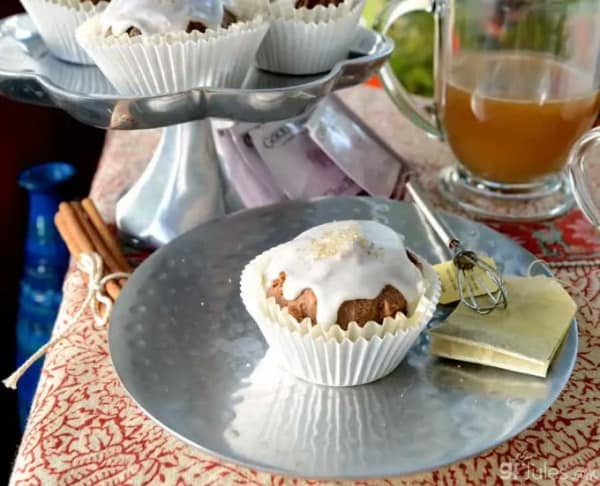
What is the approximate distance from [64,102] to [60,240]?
1.35 ft

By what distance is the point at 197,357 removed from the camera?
659 millimetres

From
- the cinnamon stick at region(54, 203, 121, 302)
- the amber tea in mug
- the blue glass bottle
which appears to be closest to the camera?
the cinnamon stick at region(54, 203, 121, 302)

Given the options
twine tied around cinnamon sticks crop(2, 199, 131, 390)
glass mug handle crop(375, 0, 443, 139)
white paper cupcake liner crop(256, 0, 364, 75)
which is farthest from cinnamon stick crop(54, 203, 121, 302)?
glass mug handle crop(375, 0, 443, 139)

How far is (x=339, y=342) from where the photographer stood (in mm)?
607

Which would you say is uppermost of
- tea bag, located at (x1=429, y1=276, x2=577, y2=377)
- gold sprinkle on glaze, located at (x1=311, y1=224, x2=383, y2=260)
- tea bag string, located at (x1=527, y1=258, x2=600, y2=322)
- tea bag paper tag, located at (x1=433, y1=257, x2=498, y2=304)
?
gold sprinkle on glaze, located at (x1=311, y1=224, x2=383, y2=260)

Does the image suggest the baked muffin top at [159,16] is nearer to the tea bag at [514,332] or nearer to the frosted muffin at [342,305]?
the frosted muffin at [342,305]

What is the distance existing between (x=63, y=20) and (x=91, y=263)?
0.89ft

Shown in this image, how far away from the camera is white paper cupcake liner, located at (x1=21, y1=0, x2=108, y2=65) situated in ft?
2.83

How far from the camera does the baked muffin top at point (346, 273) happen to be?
2.02ft

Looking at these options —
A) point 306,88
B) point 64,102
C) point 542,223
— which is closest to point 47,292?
point 64,102

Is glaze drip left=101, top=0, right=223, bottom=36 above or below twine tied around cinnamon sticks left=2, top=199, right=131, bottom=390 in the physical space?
above

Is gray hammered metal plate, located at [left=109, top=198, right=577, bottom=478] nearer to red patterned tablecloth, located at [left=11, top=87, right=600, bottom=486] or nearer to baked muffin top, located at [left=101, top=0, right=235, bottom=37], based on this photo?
red patterned tablecloth, located at [left=11, top=87, right=600, bottom=486]

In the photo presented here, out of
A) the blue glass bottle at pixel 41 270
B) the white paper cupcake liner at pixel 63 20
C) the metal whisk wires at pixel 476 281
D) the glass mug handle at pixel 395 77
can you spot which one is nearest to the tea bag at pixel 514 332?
the metal whisk wires at pixel 476 281

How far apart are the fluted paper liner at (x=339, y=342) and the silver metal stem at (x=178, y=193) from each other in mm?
248
